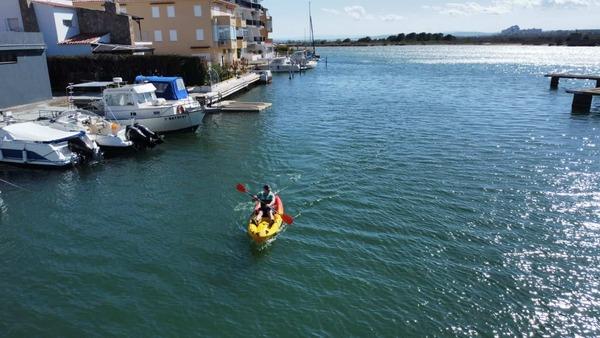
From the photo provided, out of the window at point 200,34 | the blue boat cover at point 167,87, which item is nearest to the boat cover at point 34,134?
the blue boat cover at point 167,87

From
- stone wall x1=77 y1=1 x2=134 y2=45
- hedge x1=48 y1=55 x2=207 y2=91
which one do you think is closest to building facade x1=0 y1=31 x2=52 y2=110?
hedge x1=48 y1=55 x2=207 y2=91

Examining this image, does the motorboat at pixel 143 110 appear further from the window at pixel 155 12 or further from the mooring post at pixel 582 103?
the mooring post at pixel 582 103

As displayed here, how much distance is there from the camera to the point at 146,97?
1305 inches

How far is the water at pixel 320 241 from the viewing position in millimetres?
12578

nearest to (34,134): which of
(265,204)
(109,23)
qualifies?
(265,204)

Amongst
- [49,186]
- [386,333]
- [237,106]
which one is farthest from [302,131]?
[386,333]

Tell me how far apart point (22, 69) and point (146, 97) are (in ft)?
36.3

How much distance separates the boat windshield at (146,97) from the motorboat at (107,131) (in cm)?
375

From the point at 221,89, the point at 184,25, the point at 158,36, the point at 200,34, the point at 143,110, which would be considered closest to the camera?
the point at 143,110

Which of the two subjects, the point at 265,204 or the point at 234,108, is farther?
the point at 234,108

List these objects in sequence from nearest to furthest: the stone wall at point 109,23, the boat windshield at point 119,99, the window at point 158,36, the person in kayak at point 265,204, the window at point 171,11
→ the person in kayak at point 265,204
the boat windshield at point 119,99
the stone wall at point 109,23
the window at point 171,11
the window at point 158,36

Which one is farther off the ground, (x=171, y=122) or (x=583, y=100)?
(x=171, y=122)

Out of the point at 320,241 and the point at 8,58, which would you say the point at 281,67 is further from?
the point at 320,241

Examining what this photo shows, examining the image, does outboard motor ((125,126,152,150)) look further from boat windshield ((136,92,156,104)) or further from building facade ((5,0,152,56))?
building facade ((5,0,152,56))
